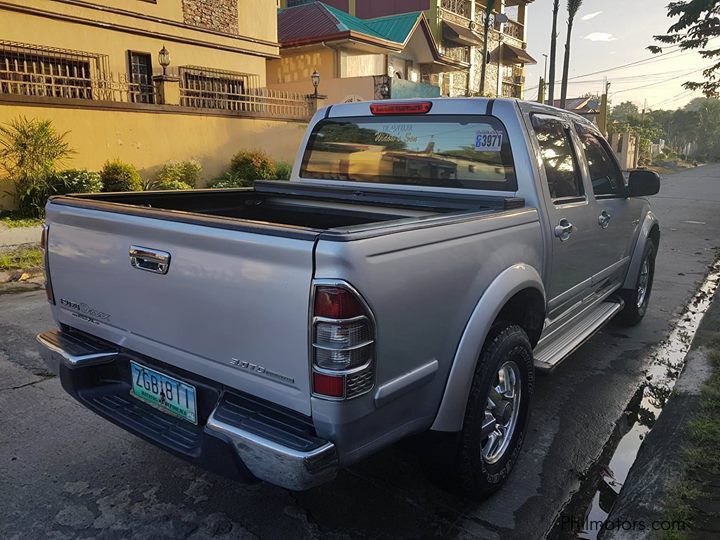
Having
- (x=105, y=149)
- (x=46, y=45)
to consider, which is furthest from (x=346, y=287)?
(x=46, y=45)

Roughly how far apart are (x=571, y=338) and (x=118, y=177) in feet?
32.2

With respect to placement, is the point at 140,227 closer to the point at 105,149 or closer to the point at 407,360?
the point at 407,360

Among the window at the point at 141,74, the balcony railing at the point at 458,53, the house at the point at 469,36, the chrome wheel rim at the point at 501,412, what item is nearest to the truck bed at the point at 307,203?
the chrome wheel rim at the point at 501,412

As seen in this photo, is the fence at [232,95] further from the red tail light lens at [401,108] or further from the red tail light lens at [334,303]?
the red tail light lens at [334,303]

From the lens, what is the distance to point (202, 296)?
2195mm

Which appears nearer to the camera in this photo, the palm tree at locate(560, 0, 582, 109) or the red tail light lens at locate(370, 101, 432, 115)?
the red tail light lens at locate(370, 101, 432, 115)

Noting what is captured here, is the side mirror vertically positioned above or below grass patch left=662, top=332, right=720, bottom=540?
above

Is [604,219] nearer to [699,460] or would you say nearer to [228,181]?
[699,460]

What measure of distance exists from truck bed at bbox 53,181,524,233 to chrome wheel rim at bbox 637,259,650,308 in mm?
3125

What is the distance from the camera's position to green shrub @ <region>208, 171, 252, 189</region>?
13.2 meters

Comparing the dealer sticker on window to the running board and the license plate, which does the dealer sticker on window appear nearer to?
the running board

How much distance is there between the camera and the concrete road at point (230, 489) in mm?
2615

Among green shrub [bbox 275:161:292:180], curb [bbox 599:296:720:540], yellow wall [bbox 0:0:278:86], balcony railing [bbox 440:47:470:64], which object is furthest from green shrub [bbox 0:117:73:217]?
balcony railing [bbox 440:47:470:64]

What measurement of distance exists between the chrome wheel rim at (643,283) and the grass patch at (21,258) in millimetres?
7542
